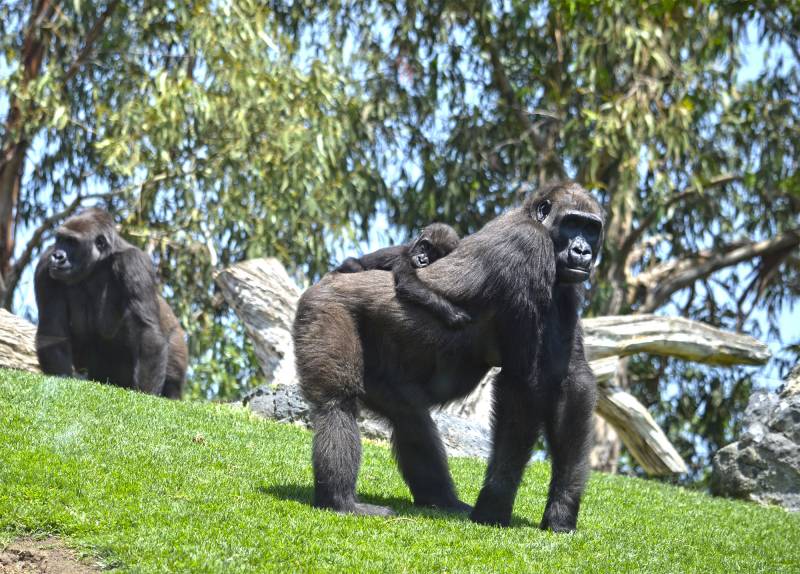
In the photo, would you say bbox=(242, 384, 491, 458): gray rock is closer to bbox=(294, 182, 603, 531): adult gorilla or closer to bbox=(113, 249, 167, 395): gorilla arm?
bbox=(113, 249, 167, 395): gorilla arm

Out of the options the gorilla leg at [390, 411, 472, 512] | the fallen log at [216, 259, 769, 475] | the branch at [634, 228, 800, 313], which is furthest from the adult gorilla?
the branch at [634, 228, 800, 313]

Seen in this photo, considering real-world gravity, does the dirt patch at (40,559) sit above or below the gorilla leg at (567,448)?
below

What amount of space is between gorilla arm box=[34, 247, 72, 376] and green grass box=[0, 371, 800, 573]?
1.84 m

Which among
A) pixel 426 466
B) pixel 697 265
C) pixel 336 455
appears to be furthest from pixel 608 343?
pixel 697 265

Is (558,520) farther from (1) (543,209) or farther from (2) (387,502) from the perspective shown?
(1) (543,209)

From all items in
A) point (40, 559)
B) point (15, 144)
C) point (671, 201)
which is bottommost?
point (40, 559)

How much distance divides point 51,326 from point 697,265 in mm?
13525

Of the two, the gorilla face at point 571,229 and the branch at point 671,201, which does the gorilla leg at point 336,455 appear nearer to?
the gorilla face at point 571,229

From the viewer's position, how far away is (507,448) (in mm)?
7141

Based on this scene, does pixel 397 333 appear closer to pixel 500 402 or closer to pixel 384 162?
pixel 500 402

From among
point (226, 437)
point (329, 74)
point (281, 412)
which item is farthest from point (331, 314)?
point (329, 74)

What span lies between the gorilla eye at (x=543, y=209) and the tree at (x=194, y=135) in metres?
9.72

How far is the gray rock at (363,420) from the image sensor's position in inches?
440

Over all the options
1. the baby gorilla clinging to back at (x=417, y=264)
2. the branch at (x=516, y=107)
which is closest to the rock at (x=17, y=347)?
the baby gorilla clinging to back at (x=417, y=264)
